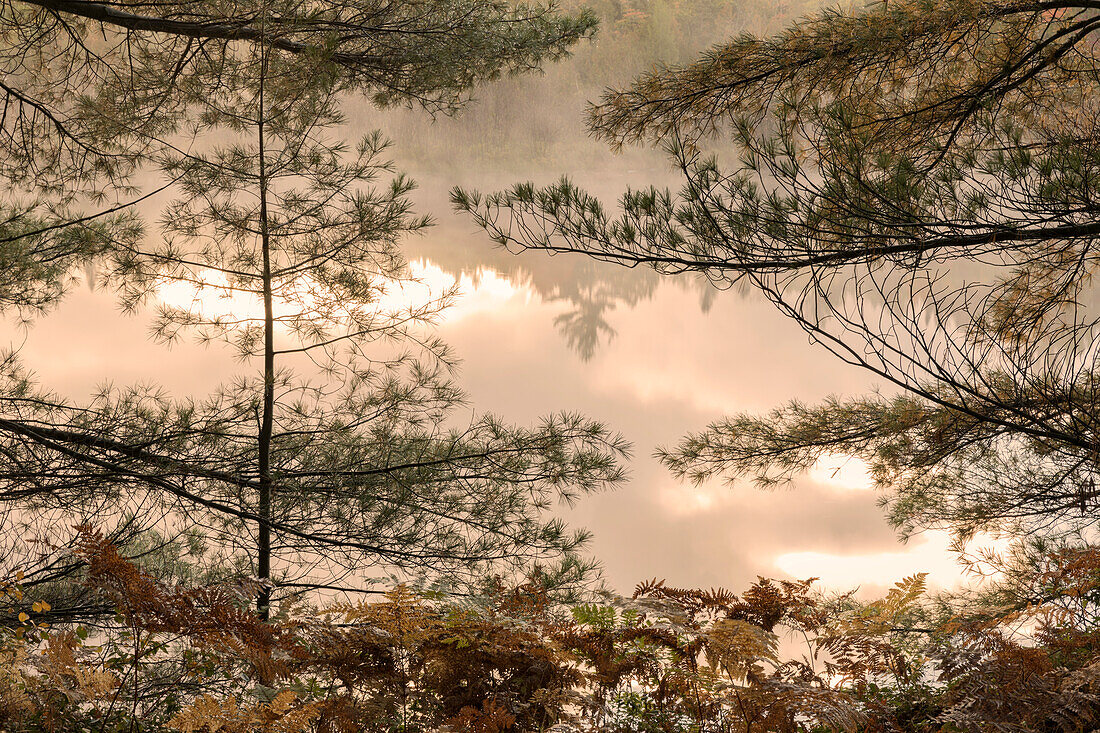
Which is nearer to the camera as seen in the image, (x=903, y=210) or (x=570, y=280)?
(x=903, y=210)

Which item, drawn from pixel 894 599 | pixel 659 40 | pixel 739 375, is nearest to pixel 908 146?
pixel 894 599

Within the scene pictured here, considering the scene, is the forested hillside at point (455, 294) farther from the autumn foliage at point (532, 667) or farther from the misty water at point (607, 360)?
the misty water at point (607, 360)

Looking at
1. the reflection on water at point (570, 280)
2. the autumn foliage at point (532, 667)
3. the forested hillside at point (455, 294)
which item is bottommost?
the autumn foliage at point (532, 667)

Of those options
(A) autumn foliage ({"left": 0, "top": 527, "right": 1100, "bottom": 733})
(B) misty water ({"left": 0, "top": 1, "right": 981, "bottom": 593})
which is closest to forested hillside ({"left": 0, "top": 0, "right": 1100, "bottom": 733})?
(A) autumn foliage ({"left": 0, "top": 527, "right": 1100, "bottom": 733})

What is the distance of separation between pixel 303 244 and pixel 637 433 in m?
5.95

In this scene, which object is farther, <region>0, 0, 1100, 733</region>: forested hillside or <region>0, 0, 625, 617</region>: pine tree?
<region>0, 0, 625, 617</region>: pine tree

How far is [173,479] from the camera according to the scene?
2.38 metres

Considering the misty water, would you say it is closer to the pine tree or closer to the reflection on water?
the reflection on water

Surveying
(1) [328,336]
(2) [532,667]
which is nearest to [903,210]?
(2) [532,667]

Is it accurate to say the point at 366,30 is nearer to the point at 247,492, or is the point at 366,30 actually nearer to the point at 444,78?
Result: the point at 444,78

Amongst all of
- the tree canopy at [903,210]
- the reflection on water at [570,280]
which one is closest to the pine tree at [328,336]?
the tree canopy at [903,210]

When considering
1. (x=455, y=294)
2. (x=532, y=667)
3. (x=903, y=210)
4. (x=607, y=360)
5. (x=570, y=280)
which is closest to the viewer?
(x=532, y=667)

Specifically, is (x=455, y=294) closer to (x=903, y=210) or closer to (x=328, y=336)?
(x=328, y=336)

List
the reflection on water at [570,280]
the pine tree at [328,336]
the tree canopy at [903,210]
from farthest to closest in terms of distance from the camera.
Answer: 1. the reflection on water at [570,280]
2. the pine tree at [328,336]
3. the tree canopy at [903,210]
